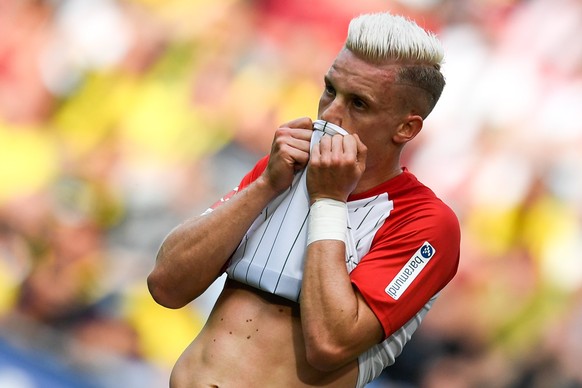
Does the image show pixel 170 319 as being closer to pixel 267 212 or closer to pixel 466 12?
pixel 466 12

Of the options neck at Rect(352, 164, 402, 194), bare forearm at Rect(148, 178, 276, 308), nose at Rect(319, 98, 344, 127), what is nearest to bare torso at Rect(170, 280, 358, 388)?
bare forearm at Rect(148, 178, 276, 308)

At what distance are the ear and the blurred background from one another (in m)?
1.79

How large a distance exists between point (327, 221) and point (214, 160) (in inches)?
90.6

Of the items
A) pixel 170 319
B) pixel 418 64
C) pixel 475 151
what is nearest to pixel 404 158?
pixel 475 151

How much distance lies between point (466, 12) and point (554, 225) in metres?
0.93

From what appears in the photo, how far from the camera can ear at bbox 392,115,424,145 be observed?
7.78 feet

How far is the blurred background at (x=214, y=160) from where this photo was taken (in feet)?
13.5

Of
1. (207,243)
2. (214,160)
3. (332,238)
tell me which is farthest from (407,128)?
(214,160)

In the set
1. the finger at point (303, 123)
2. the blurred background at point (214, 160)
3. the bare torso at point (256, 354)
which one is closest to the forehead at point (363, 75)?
the finger at point (303, 123)

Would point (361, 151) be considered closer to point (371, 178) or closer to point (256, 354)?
point (371, 178)

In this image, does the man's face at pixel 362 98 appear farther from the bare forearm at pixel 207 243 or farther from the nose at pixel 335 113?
the bare forearm at pixel 207 243

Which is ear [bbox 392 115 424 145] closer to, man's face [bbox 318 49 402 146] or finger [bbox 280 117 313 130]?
man's face [bbox 318 49 402 146]

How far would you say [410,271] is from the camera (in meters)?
2.26

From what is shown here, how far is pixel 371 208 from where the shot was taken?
7.68 ft
